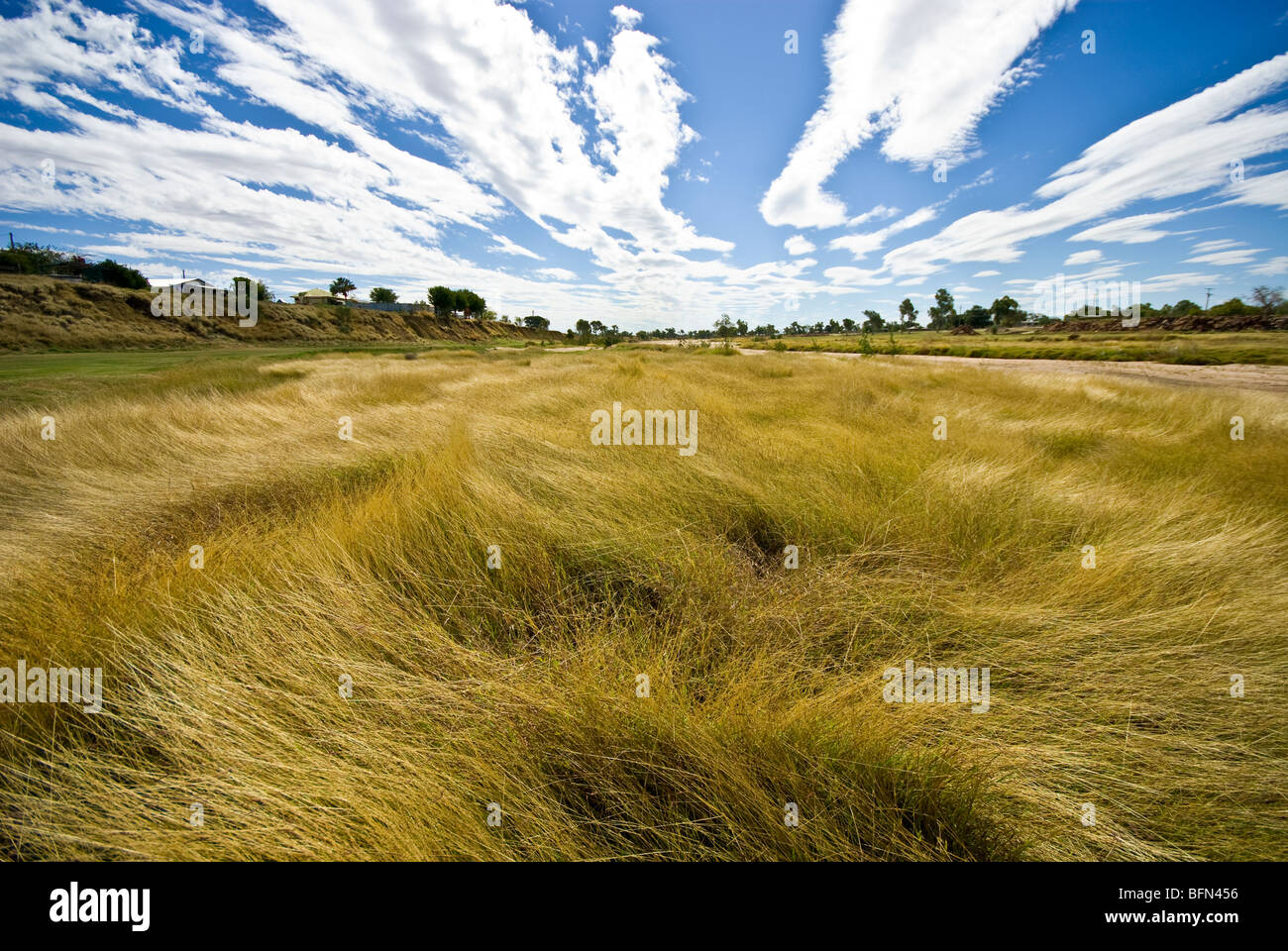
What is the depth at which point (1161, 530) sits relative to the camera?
3.09m

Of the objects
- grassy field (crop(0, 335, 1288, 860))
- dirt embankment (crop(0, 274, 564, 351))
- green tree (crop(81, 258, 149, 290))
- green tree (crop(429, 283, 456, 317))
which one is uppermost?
green tree (crop(429, 283, 456, 317))

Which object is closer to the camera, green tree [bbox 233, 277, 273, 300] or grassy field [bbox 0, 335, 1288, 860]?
grassy field [bbox 0, 335, 1288, 860]

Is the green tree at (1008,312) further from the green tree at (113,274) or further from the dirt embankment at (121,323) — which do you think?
the green tree at (113,274)

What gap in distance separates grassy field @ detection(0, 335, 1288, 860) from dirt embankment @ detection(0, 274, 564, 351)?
3701 cm

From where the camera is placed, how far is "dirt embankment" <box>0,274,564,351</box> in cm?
2567

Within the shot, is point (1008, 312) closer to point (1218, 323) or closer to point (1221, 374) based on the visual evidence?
point (1218, 323)

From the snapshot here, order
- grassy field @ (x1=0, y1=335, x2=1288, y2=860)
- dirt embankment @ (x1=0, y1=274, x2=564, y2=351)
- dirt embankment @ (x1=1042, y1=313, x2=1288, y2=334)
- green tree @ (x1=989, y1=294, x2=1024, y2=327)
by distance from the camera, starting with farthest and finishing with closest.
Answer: green tree @ (x1=989, y1=294, x2=1024, y2=327)
dirt embankment @ (x1=1042, y1=313, x2=1288, y2=334)
dirt embankment @ (x1=0, y1=274, x2=564, y2=351)
grassy field @ (x1=0, y1=335, x2=1288, y2=860)

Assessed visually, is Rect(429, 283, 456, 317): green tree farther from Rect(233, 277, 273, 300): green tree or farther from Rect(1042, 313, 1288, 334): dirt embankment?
Rect(1042, 313, 1288, 334): dirt embankment

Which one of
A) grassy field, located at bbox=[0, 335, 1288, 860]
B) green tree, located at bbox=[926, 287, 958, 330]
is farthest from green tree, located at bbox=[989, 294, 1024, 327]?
grassy field, located at bbox=[0, 335, 1288, 860]

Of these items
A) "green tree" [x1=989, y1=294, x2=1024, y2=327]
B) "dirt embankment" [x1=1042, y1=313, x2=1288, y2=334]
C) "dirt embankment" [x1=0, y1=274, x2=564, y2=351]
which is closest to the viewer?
"dirt embankment" [x1=0, y1=274, x2=564, y2=351]

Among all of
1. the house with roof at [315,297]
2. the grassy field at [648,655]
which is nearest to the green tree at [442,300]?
the house with roof at [315,297]
